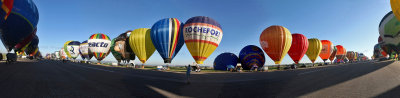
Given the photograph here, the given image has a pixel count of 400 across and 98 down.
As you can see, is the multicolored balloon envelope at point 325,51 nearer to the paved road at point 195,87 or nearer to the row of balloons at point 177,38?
the row of balloons at point 177,38

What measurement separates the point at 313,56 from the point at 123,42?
123 ft

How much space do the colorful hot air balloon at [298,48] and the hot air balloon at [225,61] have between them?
9.25 metres

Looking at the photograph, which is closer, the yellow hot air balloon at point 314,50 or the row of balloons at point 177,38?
the row of balloons at point 177,38

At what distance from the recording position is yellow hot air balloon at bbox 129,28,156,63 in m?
22.4

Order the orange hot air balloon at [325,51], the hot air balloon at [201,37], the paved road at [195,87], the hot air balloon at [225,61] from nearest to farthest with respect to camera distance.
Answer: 1. the paved road at [195,87]
2. the hot air balloon at [201,37]
3. the hot air balloon at [225,61]
4. the orange hot air balloon at [325,51]

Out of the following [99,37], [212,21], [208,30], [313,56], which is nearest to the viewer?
[208,30]

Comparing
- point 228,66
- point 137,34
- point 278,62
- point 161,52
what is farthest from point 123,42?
point 278,62

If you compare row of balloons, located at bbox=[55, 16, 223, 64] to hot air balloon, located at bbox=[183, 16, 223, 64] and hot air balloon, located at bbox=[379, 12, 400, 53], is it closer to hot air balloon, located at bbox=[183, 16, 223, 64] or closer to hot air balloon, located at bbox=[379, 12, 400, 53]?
hot air balloon, located at bbox=[183, 16, 223, 64]

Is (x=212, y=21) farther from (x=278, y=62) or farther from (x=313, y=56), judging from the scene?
(x=313, y=56)

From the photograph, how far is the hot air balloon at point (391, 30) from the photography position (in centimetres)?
1797

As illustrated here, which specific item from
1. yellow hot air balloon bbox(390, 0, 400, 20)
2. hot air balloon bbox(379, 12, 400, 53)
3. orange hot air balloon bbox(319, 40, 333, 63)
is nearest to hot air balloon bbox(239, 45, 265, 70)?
yellow hot air balloon bbox(390, 0, 400, 20)

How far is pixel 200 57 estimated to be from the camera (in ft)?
59.8

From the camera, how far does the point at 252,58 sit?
2153 cm

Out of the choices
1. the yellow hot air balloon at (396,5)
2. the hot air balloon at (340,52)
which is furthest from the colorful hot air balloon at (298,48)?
the hot air balloon at (340,52)
